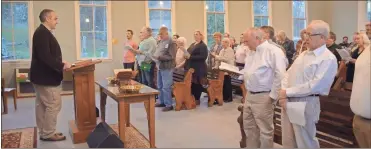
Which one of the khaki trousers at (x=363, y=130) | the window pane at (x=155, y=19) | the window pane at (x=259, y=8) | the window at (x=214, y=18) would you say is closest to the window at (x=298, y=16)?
the window pane at (x=259, y=8)

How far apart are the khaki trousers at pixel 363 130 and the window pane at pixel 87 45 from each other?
7.49 meters

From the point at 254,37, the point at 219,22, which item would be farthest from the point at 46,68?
the point at 219,22

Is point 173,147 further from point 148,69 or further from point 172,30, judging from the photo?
point 172,30

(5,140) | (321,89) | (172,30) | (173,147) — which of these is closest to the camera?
(321,89)

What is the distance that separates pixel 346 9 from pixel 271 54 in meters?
9.73

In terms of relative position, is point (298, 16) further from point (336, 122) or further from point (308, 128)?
point (308, 128)

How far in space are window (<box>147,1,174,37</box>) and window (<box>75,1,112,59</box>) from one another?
109 cm

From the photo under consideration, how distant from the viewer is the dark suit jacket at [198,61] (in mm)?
5875

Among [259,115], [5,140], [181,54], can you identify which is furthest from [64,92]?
[259,115]

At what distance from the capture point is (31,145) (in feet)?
12.7

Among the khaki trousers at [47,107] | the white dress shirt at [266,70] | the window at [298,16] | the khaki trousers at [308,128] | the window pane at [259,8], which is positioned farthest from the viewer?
the window at [298,16]

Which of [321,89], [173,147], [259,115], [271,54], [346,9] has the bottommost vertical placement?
[173,147]

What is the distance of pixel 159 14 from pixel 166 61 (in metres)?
4.18

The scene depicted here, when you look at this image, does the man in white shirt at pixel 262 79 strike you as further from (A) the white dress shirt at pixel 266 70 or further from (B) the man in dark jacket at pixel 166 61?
(B) the man in dark jacket at pixel 166 61
